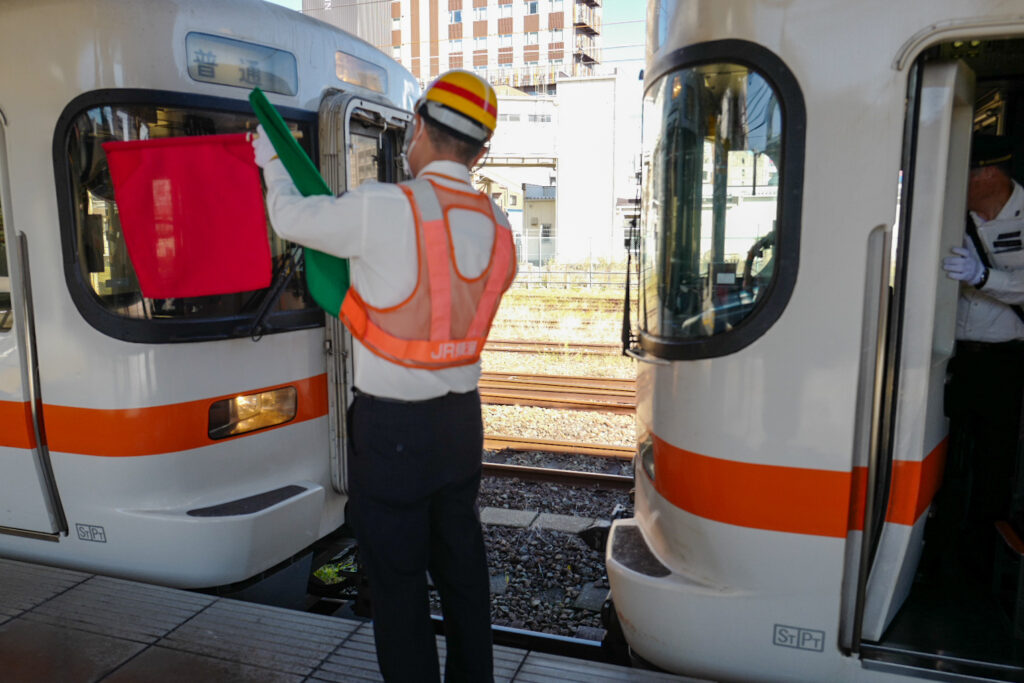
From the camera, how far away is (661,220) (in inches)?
116

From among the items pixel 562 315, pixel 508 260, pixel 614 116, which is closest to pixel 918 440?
pixel 508 260

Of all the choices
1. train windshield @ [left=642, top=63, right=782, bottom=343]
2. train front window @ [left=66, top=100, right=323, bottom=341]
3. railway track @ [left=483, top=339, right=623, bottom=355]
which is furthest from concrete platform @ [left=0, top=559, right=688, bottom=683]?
railway track @ [left=483, top=339, right=623, bottom=355]

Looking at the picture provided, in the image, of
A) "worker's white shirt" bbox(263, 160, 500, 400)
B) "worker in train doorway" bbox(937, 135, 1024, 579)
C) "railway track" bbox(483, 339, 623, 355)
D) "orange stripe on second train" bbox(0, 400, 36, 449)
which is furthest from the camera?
"railway track" bbox(483, 339, 623, 355)

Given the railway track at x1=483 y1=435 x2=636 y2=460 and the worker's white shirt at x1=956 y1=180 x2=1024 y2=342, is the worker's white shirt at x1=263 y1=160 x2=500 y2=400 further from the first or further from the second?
the railway track at x1=483 y1=435 x2=636 y2=460

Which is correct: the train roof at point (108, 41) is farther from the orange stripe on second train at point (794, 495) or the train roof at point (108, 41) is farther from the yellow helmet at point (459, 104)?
the orange stripe on second train at point (794, 495)

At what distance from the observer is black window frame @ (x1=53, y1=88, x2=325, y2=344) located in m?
3.28

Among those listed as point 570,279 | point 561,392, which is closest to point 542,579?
point 561,392

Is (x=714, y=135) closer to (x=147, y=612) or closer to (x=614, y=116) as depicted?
(x=147, y=612)

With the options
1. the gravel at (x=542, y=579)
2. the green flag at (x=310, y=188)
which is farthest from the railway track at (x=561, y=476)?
the green flag at (x=310, y=188)

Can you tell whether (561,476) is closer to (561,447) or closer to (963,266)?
(561,447)

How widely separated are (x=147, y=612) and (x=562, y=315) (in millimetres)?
12499

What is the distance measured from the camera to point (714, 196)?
2.73 meters

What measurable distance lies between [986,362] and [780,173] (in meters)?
1.42

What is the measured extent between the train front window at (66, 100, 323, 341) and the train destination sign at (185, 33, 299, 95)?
0.58ft
